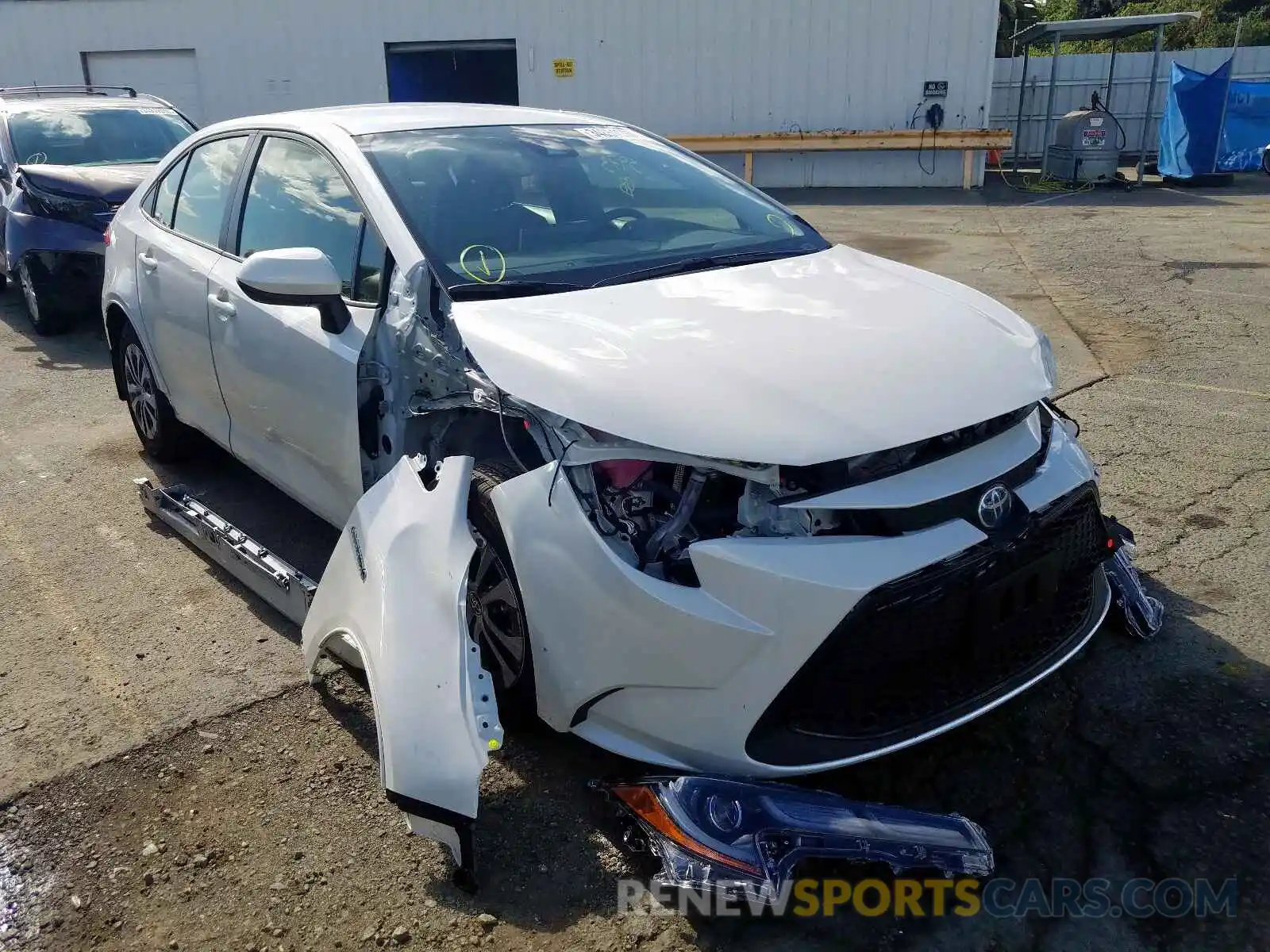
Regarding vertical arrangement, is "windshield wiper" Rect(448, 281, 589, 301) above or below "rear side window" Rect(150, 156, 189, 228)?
below

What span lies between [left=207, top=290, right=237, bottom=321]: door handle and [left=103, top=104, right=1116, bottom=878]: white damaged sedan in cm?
32

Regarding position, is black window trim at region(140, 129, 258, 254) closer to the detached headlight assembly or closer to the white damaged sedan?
the white damaged sedan

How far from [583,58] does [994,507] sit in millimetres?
18113

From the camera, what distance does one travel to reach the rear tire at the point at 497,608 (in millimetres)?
2746

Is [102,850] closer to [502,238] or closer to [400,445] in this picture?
[400,445]

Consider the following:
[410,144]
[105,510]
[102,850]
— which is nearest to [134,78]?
[105,510]

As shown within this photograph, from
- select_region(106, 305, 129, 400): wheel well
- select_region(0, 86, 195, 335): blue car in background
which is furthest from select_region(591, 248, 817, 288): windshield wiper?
select_region(0, 86, 195, 335): blue car in background

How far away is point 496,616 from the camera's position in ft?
9.47

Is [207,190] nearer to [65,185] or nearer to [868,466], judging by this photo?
[868,466]

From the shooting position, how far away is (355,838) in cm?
273

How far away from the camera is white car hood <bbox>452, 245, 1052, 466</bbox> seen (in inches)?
95.0

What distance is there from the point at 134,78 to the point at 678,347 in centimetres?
2079

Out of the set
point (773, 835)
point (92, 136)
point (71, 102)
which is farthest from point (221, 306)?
point (71, 102)

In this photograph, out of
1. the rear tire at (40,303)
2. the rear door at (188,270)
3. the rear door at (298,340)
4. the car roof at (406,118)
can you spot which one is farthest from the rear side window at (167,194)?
the rear tire at (40,303)
